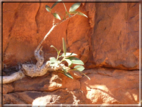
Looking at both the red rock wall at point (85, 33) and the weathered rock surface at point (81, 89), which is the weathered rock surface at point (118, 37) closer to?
the red rock wall at point (85, 33)

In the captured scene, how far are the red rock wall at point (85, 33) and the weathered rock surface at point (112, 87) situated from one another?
125 mm

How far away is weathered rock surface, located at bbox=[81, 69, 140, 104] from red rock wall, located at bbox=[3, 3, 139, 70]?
125mm

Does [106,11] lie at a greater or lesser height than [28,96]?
greater

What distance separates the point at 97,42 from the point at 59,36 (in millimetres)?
550

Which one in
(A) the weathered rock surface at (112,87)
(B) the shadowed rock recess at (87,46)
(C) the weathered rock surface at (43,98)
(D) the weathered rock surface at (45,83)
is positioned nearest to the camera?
(C) the weathered rock surface at (43,98)

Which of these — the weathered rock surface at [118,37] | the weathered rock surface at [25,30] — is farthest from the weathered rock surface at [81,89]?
the weathered rock surface at [25,30]

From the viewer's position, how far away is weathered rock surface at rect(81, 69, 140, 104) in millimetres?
2174

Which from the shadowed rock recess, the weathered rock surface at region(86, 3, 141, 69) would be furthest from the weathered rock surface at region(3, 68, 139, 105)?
the weathered rock surface at region(86, 3, 141, 69)

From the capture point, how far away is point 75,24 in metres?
2.31

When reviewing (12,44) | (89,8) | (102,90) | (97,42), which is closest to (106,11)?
(89,8)

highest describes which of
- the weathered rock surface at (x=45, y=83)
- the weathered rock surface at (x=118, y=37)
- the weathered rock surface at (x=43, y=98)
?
the weathered rock surface at (x=118, y=37)

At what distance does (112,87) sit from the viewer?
2227mm

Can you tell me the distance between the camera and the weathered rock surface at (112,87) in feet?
7.13

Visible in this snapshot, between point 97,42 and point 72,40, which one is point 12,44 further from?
point 97,42
